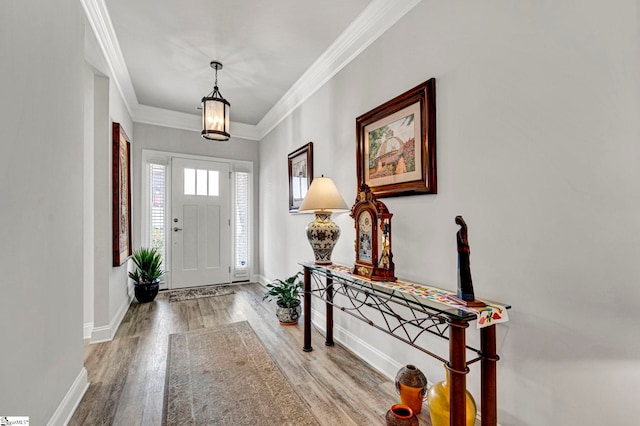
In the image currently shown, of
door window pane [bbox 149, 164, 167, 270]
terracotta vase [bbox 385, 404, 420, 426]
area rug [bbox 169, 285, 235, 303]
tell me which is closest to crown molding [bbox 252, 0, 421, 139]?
door window pane [bbox 149, 164, 167, 270]

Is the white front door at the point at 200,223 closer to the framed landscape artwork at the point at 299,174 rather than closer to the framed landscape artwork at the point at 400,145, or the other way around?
the framed landscape artwork at the point at 299,174

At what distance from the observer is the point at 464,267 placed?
4.47 ft

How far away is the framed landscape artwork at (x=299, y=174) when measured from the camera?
3175mm

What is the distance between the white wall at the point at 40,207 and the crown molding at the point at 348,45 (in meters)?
1.84

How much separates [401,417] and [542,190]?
123 cm

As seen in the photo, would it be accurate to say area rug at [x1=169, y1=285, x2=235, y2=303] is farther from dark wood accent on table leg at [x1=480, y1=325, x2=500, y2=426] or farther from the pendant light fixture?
dark wood accent on table leg at [x1=480, y1=325, x2=500, y2=426]

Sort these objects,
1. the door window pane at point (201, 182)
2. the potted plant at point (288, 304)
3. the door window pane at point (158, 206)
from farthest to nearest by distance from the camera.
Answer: the door window pane at point (201, 182), the door window pane at point (158, 206), the potted plant at point (288, 304)

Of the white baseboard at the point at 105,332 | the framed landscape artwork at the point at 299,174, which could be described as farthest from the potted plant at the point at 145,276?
the framed landscape artwork at the point at 299,174

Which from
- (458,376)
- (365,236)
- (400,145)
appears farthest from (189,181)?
(458,376)

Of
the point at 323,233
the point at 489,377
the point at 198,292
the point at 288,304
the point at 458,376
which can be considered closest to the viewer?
the point at 458,376

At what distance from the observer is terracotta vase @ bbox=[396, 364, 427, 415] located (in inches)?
63.7

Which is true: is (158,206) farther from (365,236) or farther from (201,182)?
(365,236)

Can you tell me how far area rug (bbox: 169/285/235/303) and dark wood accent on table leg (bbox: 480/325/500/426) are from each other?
141 inches

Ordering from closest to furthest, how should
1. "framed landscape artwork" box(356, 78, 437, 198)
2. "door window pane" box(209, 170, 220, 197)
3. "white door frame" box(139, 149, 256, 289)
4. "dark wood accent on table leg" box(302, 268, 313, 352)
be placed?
"framed landscape artwork" box(356, 78, 437, 198) → "dark wood accent on table leg" box(302, 268, 313, 352) → "white door frame" box(139, 149, 256, 289) → "door window pane" box(209, 170, 220, 197)
